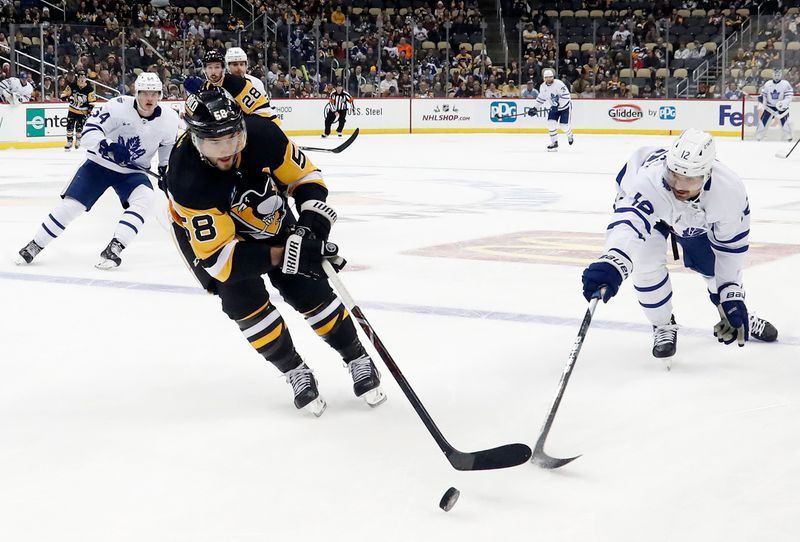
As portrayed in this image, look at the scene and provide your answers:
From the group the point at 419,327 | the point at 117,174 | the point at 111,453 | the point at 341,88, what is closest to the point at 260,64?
the point at 341,88

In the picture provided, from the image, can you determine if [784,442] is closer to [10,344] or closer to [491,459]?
[491,459]

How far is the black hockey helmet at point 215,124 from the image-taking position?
2713 mm

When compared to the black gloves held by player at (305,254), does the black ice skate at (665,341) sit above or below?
below

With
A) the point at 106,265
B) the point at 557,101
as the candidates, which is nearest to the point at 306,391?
the point at 106,265

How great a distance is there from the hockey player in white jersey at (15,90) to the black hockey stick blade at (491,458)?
50.9 ft

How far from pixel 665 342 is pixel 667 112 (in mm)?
17767

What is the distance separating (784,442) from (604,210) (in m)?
5.77

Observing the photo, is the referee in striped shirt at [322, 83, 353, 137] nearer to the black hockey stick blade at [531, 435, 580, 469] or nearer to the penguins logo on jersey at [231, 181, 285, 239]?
the penguins logo on jersey at [231, 181, 285, 239]

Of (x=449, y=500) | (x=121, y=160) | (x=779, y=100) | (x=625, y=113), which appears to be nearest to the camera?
(x=449, y=500)

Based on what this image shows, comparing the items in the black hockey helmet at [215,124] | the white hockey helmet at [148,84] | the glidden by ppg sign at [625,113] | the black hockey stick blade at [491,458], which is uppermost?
the white hockey helmet at [148,84]

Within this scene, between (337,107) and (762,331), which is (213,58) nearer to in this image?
(762,331)

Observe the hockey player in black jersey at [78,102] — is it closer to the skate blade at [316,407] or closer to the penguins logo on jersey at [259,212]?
the penguins logo on jersey at [259,212]

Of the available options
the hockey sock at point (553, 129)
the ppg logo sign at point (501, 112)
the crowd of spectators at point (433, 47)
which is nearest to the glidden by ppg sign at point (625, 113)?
the crowd of spectators at point (433, 47)

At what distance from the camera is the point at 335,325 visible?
319 cm
